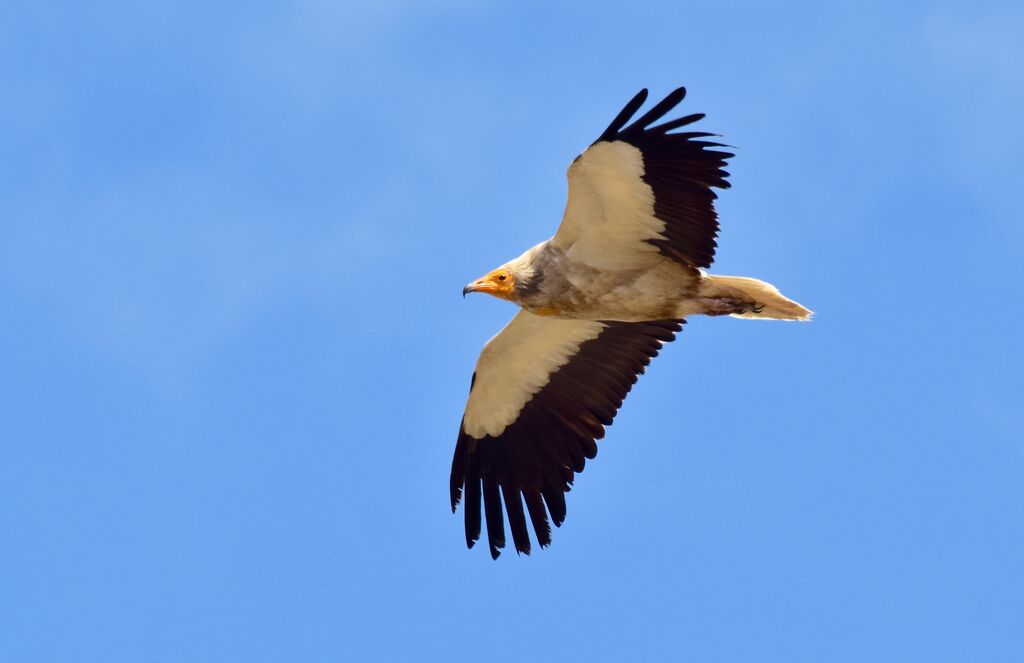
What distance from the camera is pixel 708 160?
11031 mm

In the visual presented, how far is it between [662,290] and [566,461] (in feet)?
6.10

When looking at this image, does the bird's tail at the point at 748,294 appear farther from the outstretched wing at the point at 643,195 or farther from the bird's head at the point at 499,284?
the bird's head at the point at 499,284

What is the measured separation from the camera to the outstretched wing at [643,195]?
11.0 meters

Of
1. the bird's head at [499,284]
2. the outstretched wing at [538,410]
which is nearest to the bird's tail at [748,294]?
the outstretched wing at [538,410]

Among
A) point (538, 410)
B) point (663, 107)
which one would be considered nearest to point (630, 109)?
point (663, 107)

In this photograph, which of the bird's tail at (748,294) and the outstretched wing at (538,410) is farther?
the outstretched wing at (538,410)

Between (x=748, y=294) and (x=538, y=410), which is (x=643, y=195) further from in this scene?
(x=538, y=410)

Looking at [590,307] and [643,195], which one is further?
[590,307]

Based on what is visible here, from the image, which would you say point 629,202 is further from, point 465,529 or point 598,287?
point 465,529

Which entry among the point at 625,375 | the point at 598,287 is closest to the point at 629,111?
the point at 598,287

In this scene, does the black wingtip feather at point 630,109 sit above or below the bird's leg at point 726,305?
above

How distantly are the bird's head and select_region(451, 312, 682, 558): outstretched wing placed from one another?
3.30ft

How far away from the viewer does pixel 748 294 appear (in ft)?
38.4

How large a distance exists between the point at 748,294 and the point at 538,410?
2.26 m
